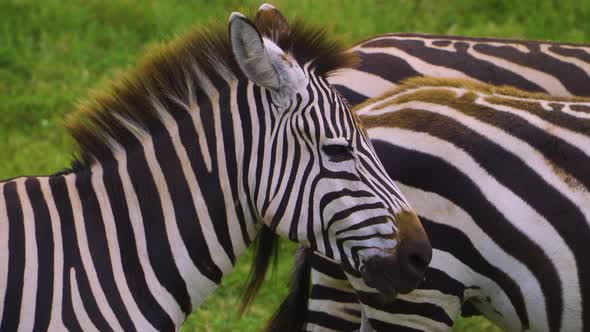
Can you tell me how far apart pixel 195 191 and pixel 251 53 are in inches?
21.7

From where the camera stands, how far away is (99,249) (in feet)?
11.0

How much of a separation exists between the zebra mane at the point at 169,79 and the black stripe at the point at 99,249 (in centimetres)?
15

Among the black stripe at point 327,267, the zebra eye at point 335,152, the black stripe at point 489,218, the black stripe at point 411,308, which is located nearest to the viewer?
the zebra eye at point 335,152

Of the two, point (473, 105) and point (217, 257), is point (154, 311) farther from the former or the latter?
point (473, 105)

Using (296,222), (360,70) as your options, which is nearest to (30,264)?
(296,222)

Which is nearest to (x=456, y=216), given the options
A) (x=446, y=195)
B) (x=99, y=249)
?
(x=446, y=195)

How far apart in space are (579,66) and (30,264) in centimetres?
307

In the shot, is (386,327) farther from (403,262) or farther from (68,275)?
(68,275)

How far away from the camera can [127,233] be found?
340 centimetres

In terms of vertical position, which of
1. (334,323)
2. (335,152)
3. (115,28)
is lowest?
(334,323)

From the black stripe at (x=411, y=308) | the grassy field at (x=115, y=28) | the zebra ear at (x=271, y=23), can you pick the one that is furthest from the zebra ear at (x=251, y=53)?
the grassy field at (x=115, y=28)

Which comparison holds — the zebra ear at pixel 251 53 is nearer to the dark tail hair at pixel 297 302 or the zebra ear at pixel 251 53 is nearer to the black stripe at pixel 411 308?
the black stripe at pixel 411 308

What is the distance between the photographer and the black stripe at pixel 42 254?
10.6 feet

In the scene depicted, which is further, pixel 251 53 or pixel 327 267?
pixel 327 267
